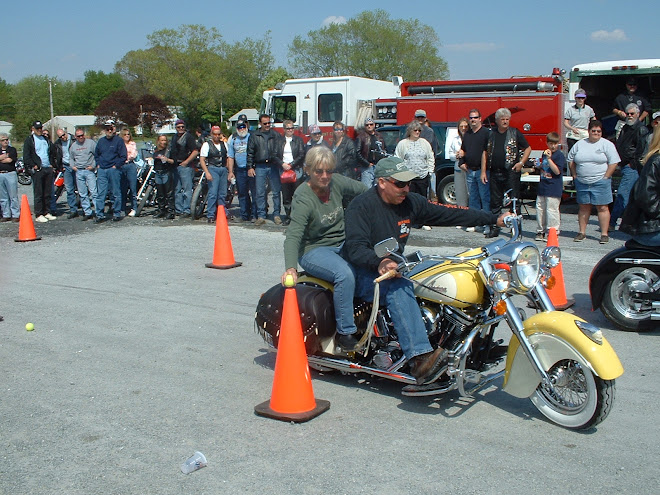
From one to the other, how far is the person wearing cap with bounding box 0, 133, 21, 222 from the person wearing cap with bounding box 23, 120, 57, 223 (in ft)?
1.17

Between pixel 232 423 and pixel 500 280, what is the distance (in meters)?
2.01

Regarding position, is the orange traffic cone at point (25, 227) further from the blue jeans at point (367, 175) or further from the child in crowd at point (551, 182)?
the child in crowd at point (551, 182)

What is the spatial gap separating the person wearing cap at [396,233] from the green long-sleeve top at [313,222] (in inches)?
14.4

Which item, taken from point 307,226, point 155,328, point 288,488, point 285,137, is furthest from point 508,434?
point 285,137

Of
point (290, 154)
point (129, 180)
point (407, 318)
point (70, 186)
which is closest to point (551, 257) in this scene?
point (407, 318)

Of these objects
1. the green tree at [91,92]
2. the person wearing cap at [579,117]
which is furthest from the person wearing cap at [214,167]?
the green tree at [91,92]

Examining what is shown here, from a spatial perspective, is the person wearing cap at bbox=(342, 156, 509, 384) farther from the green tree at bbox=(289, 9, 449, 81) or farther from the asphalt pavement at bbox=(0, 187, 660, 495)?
the green tree at bbox=(289, 9, 449, 81)

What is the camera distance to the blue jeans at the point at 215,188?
13641 millimetres

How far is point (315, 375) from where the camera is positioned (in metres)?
5.63

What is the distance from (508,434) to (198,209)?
34.9ft

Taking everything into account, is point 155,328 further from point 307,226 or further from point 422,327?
point 422,327

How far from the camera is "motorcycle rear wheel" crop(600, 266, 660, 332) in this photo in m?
6.48

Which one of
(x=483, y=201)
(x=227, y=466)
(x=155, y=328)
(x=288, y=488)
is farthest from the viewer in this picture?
(x=483, y=201)

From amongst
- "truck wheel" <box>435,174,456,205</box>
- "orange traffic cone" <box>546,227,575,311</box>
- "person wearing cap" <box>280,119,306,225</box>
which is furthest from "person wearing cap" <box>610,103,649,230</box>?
"person wearing cap" <box>280,119,306,225</box>
